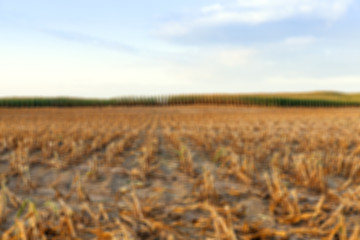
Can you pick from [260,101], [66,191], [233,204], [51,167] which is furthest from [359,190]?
[260,101]

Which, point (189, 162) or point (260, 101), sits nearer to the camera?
point (189, 162)

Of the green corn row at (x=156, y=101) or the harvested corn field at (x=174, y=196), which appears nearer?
the harvested corn field at (x=174, y=196)

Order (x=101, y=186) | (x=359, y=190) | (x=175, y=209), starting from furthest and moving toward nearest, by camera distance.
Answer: (x=101, y=186) < (x=359, y=190) < (x=175, y=209)

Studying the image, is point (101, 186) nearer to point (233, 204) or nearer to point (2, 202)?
point (2, 202)

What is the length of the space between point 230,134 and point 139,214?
564 centimetres

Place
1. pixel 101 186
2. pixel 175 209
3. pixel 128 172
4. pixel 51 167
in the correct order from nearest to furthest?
pixel 175 209 < pixel 101 186 < pixel 128 172 < pixel 51 167

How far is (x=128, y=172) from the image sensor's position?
15.5 feet

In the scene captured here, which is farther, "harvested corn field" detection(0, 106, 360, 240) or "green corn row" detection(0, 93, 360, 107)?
"green corn row" detection(0, 93, 360, 107)

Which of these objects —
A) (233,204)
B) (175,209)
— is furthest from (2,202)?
(233,204)

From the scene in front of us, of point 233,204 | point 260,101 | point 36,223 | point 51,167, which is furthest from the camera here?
point 260,101

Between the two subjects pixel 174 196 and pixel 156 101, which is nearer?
pixel 174 196

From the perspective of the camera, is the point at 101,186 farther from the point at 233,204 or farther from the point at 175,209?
the point at 233,204

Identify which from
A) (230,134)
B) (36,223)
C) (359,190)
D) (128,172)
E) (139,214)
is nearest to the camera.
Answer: (36,223)

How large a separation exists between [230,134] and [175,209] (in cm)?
536
